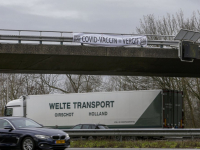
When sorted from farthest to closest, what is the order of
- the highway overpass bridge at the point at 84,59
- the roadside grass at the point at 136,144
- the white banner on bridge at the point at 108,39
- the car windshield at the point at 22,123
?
the white banner on bridge at the point at 108,39 → the highway overpass bridge at the point at 84,59 → the roadside grass at the point at 136,144 → the car windshield at the point at 22,123

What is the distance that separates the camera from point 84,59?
80.7ft

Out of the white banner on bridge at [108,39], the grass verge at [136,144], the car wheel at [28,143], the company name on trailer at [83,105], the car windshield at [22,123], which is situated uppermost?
the white banner on bridge at [108,39]

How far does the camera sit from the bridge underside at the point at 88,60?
23.2 m

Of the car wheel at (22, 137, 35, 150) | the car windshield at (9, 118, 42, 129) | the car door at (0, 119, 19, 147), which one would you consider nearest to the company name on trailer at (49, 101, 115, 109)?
the car windshield at (9, 118, 42, 129)

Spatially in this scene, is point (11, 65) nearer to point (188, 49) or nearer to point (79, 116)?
point (79, 116)

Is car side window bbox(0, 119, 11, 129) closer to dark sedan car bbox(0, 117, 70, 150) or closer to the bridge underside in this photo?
dark sedan car bbox(0, 117, 70, 150)

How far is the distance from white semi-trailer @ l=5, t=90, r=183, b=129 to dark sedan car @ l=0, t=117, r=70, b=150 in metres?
10.8

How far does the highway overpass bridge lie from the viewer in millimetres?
23156

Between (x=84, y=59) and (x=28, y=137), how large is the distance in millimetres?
11053

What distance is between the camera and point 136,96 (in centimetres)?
2511

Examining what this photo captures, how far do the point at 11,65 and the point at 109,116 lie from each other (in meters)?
6.98

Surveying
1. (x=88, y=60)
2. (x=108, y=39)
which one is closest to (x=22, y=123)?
(x=88, y=60)

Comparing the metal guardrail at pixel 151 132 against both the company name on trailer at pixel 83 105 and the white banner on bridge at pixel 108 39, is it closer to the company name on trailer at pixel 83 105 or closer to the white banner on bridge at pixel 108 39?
the company name on trailer at pixel 83 105

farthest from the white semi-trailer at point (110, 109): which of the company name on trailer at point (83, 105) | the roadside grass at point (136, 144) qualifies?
the roadside grass at point (136, 144)
